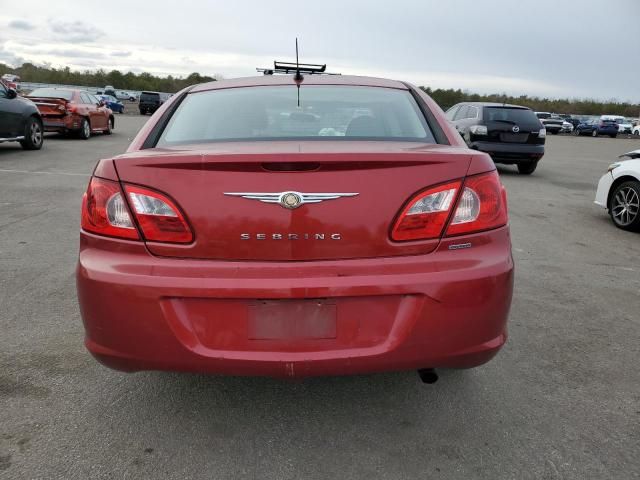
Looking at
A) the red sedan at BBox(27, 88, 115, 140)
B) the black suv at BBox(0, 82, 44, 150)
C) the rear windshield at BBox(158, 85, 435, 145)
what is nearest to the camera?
the rear windshield at BBox(158, 85, 435, 145)

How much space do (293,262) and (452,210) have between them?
686mm

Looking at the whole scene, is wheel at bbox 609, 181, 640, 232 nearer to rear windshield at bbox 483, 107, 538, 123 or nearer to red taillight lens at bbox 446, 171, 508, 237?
rear windshield at bbox 483, 107, 538, 123

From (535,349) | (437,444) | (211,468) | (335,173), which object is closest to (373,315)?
(335,173)

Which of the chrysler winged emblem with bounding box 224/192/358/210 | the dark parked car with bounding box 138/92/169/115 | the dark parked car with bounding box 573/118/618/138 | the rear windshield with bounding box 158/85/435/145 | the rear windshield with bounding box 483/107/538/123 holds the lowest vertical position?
the dark parked car with bounding box 573/118/618/138

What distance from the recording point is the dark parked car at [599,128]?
44.0 meters

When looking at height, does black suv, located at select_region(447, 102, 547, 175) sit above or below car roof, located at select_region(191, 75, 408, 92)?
below

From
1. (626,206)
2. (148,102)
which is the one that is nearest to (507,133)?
(626,206)

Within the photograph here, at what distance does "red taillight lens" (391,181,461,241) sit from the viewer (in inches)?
86.0

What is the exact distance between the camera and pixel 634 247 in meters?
6.29

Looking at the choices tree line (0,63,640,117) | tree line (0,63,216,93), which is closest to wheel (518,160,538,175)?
tree line (0,63,640,117)

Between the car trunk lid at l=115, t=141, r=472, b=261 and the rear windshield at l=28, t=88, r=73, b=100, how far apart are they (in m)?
16.2

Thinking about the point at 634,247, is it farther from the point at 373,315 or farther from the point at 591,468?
the point at 373,315

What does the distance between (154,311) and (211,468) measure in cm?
68

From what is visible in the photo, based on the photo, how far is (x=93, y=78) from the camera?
102125mm
